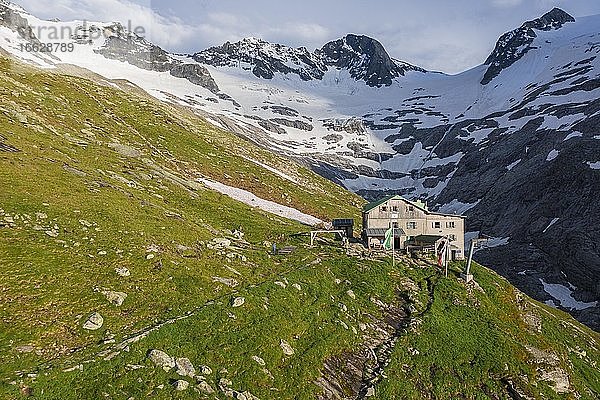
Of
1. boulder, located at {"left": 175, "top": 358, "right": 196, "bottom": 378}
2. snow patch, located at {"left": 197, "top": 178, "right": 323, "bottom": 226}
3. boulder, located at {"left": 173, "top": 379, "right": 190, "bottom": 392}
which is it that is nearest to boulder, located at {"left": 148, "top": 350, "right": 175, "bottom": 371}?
boulder, located at {"left": 175, "top": 358, "right": 196, "bottom": 378}

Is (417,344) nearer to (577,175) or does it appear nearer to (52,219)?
(52,219)

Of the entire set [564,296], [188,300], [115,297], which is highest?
[115,297]

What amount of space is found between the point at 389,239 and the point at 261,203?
90.7 feet

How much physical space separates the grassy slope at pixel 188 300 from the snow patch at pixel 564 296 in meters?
40.5

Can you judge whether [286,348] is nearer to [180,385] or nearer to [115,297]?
[180,385]

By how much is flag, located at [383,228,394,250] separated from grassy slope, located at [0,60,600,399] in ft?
24.3

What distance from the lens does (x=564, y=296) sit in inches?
3666

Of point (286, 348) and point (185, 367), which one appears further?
point (286, 348)

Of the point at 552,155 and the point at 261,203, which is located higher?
the point at 552,155

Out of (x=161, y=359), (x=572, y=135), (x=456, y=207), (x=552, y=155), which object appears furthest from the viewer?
(x=456, y=207)

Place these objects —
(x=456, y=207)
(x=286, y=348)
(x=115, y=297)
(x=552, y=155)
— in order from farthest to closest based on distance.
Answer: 1. (x=456, y=207)
2. (x=552, y=155)
3. (x=115, y=297)
4. (x=286, y=348)

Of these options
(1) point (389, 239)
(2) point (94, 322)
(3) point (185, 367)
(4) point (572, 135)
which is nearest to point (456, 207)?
(4) point (572, 135)

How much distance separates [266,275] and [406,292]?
1332 cm

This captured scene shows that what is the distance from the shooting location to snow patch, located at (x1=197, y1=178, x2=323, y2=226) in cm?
7100
